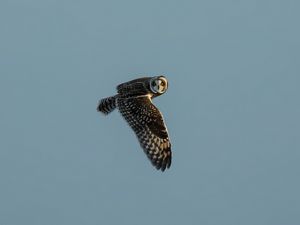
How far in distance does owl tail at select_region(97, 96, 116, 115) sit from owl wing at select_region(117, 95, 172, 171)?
1.43 meters

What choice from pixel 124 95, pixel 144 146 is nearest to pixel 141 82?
pixel 124 95

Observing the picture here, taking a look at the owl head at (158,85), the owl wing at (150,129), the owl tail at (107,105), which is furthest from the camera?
the owl tail at (107,105)

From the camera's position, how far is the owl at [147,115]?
28750mm

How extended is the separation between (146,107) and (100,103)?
2.51 m

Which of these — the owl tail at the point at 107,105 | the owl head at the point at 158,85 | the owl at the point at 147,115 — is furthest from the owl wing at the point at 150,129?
the owl tail at the point at 107,105

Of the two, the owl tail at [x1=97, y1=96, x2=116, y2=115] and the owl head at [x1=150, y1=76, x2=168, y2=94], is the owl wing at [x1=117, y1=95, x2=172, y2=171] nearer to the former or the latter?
the owl head at [x1=150, y1=76, x2=168, y2=94]

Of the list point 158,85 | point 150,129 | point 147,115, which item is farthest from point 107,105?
point 150,129

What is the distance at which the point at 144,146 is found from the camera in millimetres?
28875

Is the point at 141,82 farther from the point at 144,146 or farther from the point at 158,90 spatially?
the point at 144,146

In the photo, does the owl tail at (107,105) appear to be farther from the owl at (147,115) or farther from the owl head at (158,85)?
the owl head at (158,85)

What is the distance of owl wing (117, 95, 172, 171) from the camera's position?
2866cm

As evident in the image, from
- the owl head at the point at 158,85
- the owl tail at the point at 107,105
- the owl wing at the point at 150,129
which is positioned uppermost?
the owl head at the point at 158,85

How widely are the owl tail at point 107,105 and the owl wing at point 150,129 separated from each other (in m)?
1.43

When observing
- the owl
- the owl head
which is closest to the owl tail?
the owl
